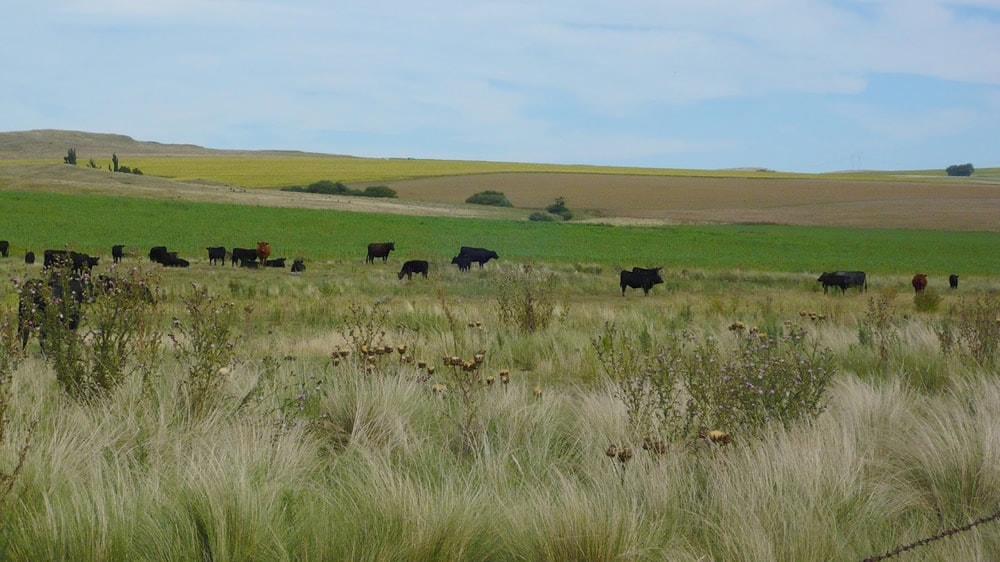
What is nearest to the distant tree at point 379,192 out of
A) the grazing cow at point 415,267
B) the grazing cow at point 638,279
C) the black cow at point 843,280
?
the grazing cow at point 415,267

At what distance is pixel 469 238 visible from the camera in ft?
168

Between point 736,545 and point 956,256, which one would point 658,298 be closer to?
point 736,545

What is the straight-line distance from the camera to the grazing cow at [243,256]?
105 feet

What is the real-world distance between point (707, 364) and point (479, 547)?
2.73 meters

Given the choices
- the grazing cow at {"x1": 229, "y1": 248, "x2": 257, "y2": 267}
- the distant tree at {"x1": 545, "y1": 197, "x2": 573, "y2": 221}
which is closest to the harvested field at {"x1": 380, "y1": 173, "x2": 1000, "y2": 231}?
the distant tree at {"x1": 545, "y1": 197, "x2": 573, "y2": 221}

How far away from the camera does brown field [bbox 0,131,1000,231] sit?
70188 mm

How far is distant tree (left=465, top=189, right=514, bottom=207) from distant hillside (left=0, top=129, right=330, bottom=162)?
83165 mm

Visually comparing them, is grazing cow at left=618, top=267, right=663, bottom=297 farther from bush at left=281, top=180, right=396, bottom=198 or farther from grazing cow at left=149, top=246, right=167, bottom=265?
bush at left=281, top=180, right=396, bottom=198

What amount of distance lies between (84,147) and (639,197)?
121 metres

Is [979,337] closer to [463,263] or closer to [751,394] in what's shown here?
[751,394]

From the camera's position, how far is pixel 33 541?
3.93 m

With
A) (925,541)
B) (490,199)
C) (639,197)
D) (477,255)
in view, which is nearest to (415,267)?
(477,255)

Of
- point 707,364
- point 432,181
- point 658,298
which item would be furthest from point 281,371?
point 432,181

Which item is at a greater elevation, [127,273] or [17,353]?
[127,273]
